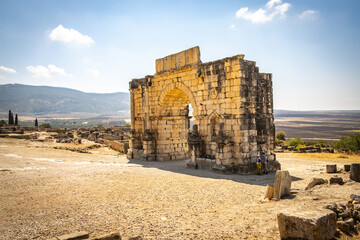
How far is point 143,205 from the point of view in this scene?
634 cm

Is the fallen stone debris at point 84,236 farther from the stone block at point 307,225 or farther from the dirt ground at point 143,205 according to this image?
the stone block at point 307,225

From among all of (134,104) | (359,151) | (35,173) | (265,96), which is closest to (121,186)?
(35,173)

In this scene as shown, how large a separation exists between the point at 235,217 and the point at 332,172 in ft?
23.2

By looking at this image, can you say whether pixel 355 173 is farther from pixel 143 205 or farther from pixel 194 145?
pixel 194 145

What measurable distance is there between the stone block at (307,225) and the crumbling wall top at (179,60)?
9847 mm

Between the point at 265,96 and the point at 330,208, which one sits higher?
the point at 265,96

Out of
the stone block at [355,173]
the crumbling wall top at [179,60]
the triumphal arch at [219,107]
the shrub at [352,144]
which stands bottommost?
the shrub at [352,144]

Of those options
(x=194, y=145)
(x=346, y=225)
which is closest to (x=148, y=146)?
(x=194, y=145)

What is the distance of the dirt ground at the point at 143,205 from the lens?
4.81 m

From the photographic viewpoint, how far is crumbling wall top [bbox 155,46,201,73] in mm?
13211

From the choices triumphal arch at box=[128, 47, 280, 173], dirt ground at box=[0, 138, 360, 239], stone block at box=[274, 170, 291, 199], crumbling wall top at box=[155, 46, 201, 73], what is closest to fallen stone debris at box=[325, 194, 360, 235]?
dirt ground at box=[0, 138, 360, 239]

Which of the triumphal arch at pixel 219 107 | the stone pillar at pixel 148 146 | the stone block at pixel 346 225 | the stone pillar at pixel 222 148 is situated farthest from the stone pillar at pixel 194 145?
the stone block at pixel 346 225

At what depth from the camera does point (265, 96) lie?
39.9ft

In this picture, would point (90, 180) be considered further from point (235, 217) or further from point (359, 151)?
point (359, 151)
